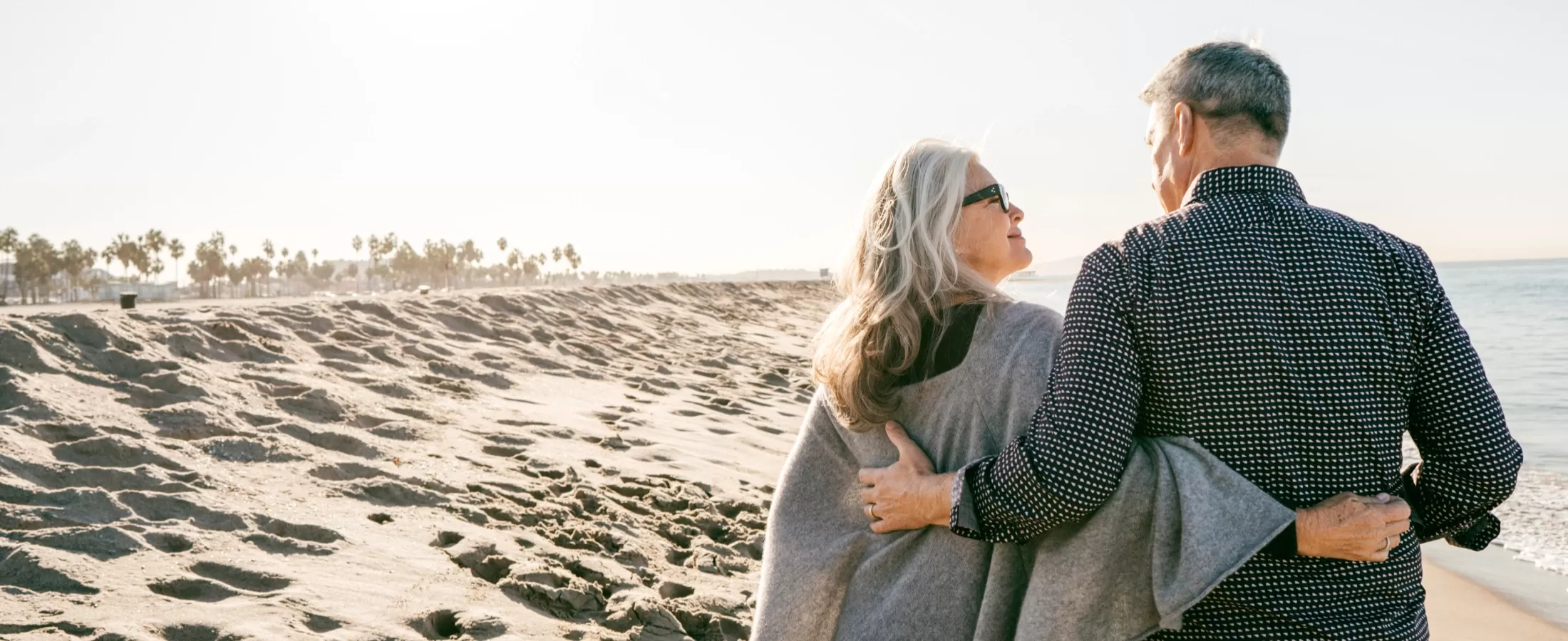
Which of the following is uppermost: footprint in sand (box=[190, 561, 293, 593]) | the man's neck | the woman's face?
the man's neck

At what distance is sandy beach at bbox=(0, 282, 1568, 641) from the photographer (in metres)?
3.29

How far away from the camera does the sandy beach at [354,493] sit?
329 cm

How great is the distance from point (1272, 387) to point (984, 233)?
2.28ft

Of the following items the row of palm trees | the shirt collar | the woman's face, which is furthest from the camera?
the row of palm trees

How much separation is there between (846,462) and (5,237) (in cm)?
7475

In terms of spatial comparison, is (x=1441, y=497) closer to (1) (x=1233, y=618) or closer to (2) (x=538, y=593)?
(1) (x=1233, y=618)

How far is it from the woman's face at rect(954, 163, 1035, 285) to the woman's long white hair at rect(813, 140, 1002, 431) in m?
0.03

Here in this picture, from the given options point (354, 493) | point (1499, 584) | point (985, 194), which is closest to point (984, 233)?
point (985, 194)

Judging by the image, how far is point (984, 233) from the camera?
2170mm

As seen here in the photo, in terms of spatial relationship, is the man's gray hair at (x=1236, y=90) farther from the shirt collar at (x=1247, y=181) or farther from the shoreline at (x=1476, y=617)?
the shoreline at (x=1476, y=617)

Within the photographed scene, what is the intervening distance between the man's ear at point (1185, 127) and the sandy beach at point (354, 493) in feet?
7.77

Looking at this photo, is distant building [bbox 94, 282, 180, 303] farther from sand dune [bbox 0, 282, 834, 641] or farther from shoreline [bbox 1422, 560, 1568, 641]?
shoreline [bbox 1422, 560, 1568, 641]

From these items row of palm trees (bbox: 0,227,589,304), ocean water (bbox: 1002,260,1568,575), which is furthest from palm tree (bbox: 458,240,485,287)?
ocean water (bbox: 1002,260,1568,575)

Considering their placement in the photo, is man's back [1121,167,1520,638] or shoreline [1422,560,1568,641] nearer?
man's back [1121,167,1520,638]
